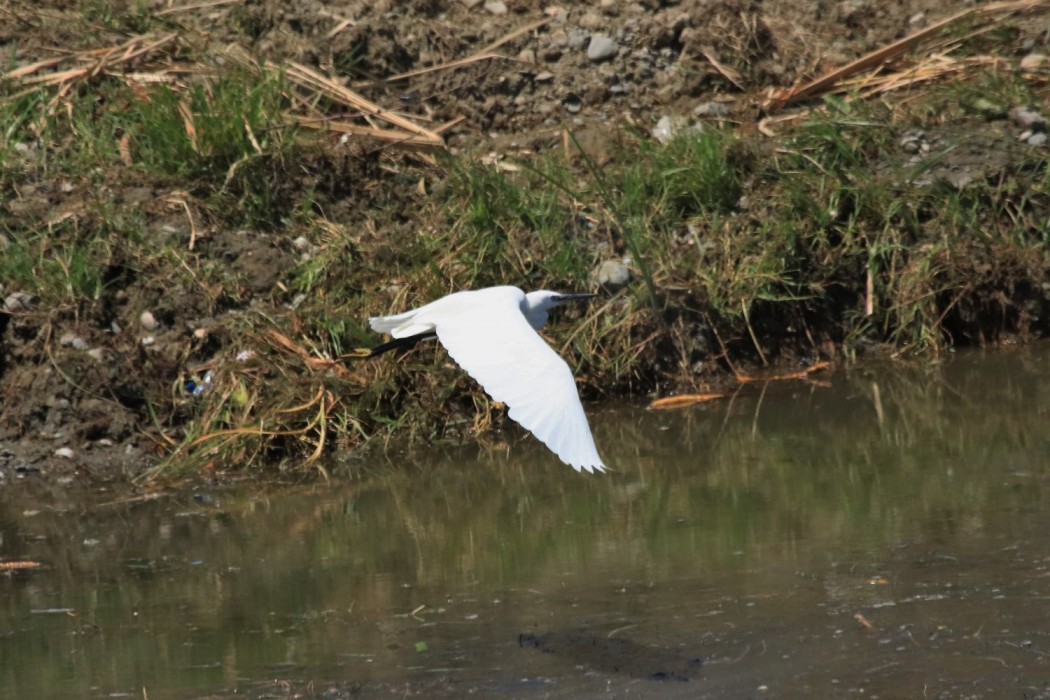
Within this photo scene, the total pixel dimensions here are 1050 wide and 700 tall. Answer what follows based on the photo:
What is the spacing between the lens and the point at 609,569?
3889 millimetres

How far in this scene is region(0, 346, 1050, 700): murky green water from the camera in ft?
10.7

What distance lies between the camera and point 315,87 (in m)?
6.79

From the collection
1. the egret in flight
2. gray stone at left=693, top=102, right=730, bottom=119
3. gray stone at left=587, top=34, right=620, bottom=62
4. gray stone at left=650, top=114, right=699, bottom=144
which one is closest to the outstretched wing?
the egret in flight

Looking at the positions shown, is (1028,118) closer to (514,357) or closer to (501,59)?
(501,59)

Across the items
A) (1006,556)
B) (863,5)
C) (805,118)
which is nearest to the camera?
(1006,556)

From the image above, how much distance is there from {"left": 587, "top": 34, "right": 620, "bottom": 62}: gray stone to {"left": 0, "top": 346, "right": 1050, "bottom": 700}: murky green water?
2.41 metres

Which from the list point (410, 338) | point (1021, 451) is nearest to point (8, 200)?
point (410, 338)

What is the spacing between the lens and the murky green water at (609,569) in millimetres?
3256

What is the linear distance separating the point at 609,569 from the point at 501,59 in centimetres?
390

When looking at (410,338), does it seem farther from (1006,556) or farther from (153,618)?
(1006,556)

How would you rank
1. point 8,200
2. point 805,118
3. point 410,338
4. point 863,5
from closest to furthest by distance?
point 410,338, point 8,200, point 805,118, point 863,5

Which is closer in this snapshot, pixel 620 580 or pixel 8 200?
pixel 620 580

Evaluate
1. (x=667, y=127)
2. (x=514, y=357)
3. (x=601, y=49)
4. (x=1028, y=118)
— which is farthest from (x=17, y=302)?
(x=1028, y=118)

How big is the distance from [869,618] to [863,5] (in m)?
4.91
